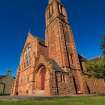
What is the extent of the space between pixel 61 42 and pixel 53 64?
618cm

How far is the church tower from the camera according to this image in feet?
97.1

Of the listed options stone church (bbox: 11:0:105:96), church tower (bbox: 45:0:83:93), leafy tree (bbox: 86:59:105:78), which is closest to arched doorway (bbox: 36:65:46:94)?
stone church (bbox: 11:0:105:96)

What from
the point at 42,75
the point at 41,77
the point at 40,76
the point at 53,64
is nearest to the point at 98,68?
the point at 53,64

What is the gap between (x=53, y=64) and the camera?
27.9m

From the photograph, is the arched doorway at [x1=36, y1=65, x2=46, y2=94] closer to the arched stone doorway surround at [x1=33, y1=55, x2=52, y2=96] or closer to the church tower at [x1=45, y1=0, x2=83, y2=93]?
the arched stone doorway surround at [x1=33, y1=55, x2=52, y2=96]

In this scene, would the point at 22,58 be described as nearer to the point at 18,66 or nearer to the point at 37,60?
the point at 18,66

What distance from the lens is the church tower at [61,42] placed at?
97.1 ft

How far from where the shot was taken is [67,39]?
34094mm

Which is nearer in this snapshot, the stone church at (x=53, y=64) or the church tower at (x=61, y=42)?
the stone church at (x=53, y=64)

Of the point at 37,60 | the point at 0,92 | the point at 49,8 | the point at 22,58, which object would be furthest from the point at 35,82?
the point at 0,92

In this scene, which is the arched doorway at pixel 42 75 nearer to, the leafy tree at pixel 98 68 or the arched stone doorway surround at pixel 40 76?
the arched stone doorway surround at pixel 40 76

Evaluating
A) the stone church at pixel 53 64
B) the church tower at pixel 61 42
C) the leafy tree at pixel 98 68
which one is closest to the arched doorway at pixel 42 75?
the stone church at pixel 53 64

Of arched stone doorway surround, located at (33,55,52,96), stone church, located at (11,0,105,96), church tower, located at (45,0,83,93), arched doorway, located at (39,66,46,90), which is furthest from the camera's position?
arched doorway, located at (39,66,46,90)

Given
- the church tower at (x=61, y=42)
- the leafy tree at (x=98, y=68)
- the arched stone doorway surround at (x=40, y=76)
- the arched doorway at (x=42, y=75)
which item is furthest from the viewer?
the arched doorway at (x=42, y=75)
